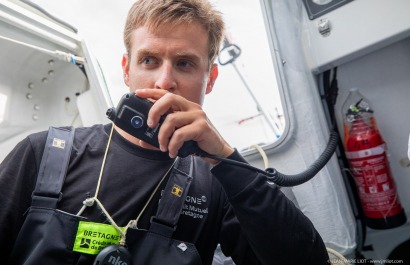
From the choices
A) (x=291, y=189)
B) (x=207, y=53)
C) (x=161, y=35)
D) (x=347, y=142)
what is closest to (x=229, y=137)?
(x=291, y=189)

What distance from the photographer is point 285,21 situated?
121cm

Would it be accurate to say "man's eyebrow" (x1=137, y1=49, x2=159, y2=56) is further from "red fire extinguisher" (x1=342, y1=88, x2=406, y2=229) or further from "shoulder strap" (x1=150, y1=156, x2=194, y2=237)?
"red fire extinguisher" (x1=342, y1=88, x2=406, y2=229)

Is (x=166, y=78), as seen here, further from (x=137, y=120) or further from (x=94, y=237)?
(x=94, y=237)

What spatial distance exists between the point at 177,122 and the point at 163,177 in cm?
31

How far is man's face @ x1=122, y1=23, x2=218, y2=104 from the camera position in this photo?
759mm

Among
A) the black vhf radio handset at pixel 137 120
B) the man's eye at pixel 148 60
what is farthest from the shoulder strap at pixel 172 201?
the man's eye at pixel 148 60

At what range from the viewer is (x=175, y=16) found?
804mm

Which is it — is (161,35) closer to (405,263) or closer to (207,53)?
(207,53)

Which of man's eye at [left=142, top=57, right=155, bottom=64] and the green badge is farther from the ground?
man's eye at [left=142, top=57, right=155, bottom=64]

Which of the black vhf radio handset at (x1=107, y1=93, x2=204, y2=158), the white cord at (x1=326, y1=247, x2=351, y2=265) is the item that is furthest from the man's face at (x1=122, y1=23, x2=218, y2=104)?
the white cord at (x1=326, y1=247, x2=351, y2=265)

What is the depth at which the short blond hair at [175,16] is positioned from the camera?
2.62 ft

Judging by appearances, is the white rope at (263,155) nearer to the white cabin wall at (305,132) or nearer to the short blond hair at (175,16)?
the white cabin wall at (305,132)

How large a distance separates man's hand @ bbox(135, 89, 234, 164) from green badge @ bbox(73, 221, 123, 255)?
0.98ft

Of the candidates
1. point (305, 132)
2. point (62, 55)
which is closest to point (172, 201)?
point (305, 132)
